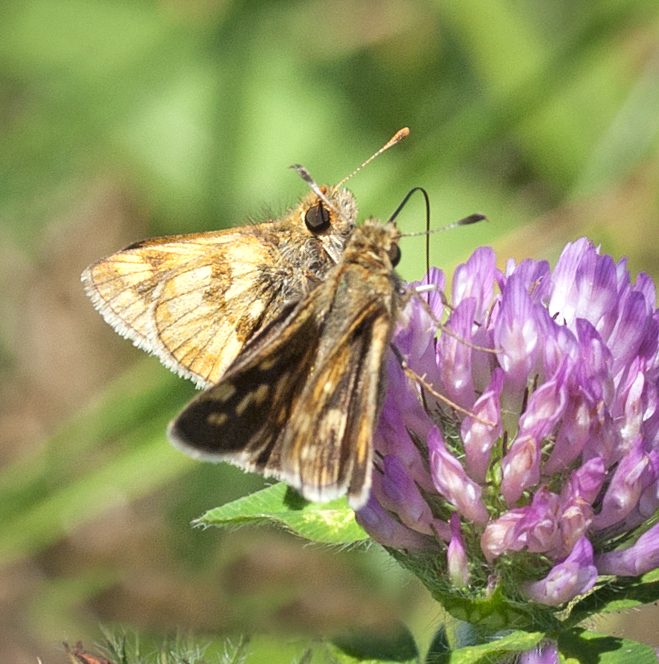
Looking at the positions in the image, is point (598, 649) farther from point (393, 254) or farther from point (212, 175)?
point (212, 175)

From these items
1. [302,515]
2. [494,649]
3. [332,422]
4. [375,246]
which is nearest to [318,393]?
[332,422]

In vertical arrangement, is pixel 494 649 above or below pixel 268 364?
below

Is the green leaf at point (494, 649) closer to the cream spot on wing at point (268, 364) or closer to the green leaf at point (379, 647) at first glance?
the green leaf at point (379, 647)

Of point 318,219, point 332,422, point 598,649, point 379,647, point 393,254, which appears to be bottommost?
point 598,649

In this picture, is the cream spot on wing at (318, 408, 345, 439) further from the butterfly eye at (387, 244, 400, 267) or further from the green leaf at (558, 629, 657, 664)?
the green leaf at (558, 629, 657, 664)

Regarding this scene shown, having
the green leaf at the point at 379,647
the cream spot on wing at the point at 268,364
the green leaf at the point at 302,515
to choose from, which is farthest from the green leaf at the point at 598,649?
the cream spot on wing at the point at 268,364

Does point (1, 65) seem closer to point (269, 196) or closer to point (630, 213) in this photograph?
point (269, 196)
